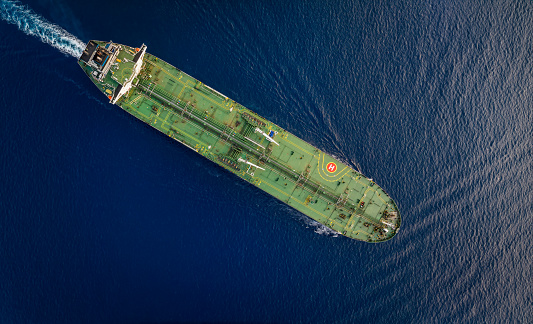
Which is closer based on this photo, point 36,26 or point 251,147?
point 251,147

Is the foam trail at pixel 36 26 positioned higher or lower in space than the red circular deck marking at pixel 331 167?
lower

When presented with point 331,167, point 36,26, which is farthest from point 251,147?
point 36,26

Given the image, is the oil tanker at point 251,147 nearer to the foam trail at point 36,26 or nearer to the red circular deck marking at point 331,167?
the red circular deck marking at point 331,167

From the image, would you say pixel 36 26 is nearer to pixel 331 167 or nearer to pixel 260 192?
pixel 260 192

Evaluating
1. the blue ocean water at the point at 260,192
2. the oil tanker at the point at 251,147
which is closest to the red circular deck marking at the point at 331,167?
the oil tanker at the point at 251,147

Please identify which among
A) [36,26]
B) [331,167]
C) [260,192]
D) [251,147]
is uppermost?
[331,167]

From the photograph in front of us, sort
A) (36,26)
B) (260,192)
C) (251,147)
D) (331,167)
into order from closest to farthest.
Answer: (251,147) → (36,26) → (331,167) → (260,192)

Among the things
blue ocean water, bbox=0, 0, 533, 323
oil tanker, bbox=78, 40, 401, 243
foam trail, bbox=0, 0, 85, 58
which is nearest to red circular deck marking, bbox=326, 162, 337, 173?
oil tanker, bbox=78, 40, 401, 243
